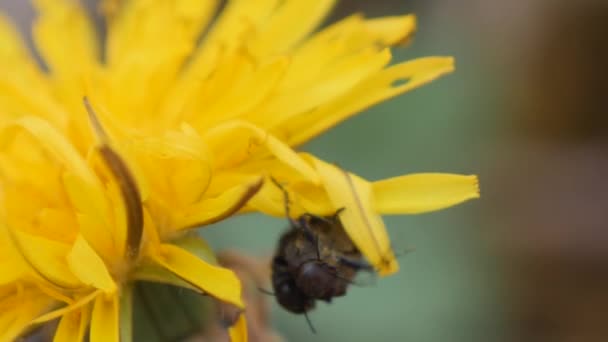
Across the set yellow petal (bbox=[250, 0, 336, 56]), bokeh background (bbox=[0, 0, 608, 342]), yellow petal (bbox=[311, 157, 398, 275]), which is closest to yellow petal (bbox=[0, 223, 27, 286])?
yellow petal (bbox=[311, 157, 398, 275])

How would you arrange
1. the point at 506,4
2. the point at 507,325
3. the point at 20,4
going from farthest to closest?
the point at 20,4
the point at 506,4
the point at 507,325

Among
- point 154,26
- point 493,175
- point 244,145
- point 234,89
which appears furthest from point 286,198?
point 493,175

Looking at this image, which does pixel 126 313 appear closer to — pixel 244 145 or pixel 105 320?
pixel 105 320

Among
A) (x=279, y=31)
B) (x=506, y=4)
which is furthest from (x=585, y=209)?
(x=279, y=31)

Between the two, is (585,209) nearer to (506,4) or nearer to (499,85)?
(499,85)

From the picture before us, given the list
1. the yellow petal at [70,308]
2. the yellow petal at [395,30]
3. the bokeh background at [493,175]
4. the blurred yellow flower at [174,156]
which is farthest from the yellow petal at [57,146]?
the bokeh background at [493,175]

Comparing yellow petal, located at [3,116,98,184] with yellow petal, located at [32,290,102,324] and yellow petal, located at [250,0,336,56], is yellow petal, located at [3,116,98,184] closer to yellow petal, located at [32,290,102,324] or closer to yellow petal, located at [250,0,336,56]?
yellow petal, located at [32,290,102,324]

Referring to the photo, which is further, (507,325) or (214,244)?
(507,325)
